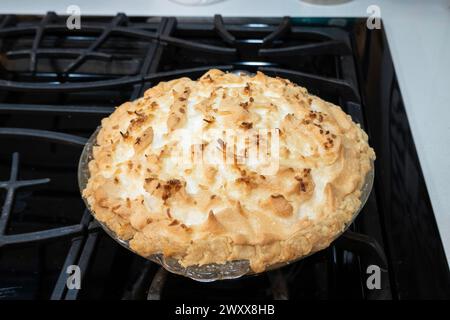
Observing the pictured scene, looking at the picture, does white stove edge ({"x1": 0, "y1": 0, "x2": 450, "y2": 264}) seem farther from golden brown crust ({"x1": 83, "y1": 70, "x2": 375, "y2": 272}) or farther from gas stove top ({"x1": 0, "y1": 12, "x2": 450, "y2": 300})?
golden brown crust ({"x1": 83, "y1": 70, "x2": 375, "y2": 272})

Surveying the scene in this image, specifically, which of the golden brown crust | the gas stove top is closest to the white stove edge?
the gas stove top

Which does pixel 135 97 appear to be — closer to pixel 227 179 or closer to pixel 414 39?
pixel 227 179

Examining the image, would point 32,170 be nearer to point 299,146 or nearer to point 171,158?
point 171,158

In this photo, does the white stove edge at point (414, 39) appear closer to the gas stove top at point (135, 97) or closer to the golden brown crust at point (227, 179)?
the gas stove top at point (135, 97)

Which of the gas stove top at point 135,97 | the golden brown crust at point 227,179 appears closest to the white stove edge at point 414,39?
the gas stove top at point 135,97

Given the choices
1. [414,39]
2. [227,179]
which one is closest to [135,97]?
[227,179]

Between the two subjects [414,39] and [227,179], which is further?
[414,39]
